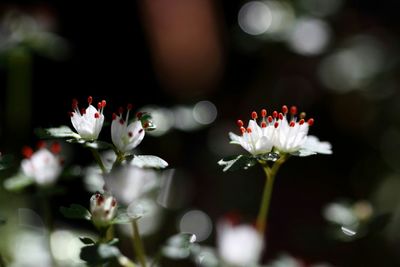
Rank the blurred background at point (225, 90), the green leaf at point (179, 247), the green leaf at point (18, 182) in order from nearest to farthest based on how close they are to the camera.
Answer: the green leaf at point (179, 247) → the green leaf at point (18, 182) → the blurred background at point (225, 90)

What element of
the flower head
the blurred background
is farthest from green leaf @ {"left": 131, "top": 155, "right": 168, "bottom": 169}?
the blurred background

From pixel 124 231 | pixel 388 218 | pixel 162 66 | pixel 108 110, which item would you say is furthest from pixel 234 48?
pixel 388 218

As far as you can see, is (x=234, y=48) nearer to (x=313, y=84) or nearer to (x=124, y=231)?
(x=313, y=84)

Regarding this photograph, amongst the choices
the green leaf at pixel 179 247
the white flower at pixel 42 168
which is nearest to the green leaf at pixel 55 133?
the white flower at pixel 42 168

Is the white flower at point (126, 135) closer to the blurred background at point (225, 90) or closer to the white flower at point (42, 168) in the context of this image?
the white flower at point (42, 168)

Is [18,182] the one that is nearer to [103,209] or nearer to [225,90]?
[103,209]

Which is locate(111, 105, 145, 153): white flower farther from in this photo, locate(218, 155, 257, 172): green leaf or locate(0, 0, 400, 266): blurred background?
locate(0, 0, 400, 266): blurred background
